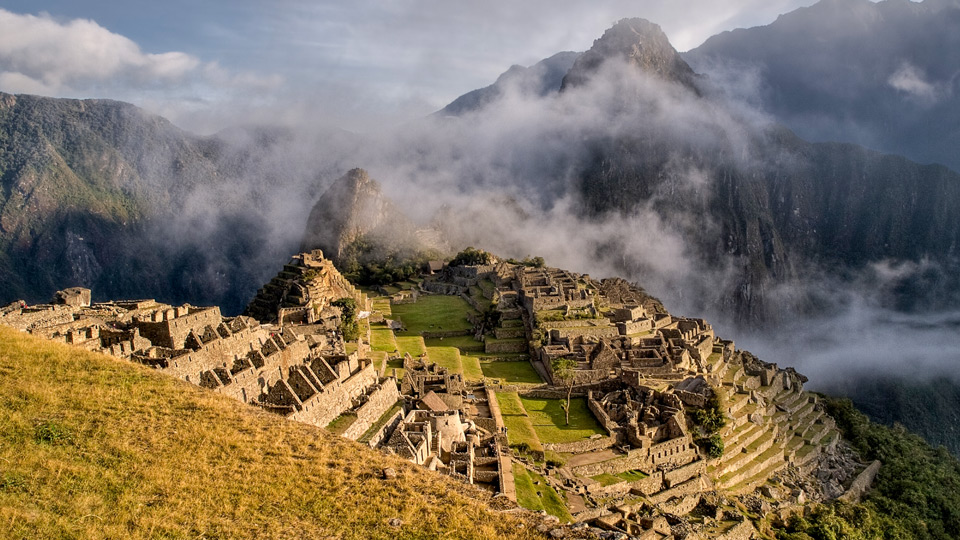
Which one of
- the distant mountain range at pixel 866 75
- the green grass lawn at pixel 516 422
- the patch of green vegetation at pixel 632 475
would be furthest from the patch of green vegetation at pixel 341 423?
the distant mountain range at pixel 866 75

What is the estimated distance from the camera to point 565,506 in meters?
21.8

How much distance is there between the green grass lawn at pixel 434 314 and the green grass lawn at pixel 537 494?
25.4 m

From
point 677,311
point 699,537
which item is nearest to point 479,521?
point 699,537

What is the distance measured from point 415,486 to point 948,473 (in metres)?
53.1

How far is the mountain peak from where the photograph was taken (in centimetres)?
18462

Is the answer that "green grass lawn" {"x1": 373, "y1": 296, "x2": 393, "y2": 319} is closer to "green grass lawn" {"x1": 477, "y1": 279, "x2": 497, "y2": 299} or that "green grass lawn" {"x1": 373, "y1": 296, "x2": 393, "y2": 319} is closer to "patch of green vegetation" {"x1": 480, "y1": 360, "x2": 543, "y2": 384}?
"green grass lawn" {"x1": 477, "y1": 279, "x2": 497, "y2": 299}

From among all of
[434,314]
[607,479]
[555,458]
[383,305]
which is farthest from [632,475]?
[383,305]

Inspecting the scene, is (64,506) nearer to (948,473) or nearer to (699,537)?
(699,537)

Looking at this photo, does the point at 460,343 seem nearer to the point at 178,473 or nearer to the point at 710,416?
the point at 710,416

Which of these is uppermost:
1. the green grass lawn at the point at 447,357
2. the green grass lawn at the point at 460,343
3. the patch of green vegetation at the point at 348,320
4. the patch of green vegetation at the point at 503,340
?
the patch of green vegetation at the point at 348,320

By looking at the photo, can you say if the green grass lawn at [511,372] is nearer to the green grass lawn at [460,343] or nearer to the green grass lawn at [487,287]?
the green grass lawn at [460,343]

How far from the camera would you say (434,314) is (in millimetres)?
55312

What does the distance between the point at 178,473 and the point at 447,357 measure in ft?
93.3

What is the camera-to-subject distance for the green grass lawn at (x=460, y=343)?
45.5 metres
